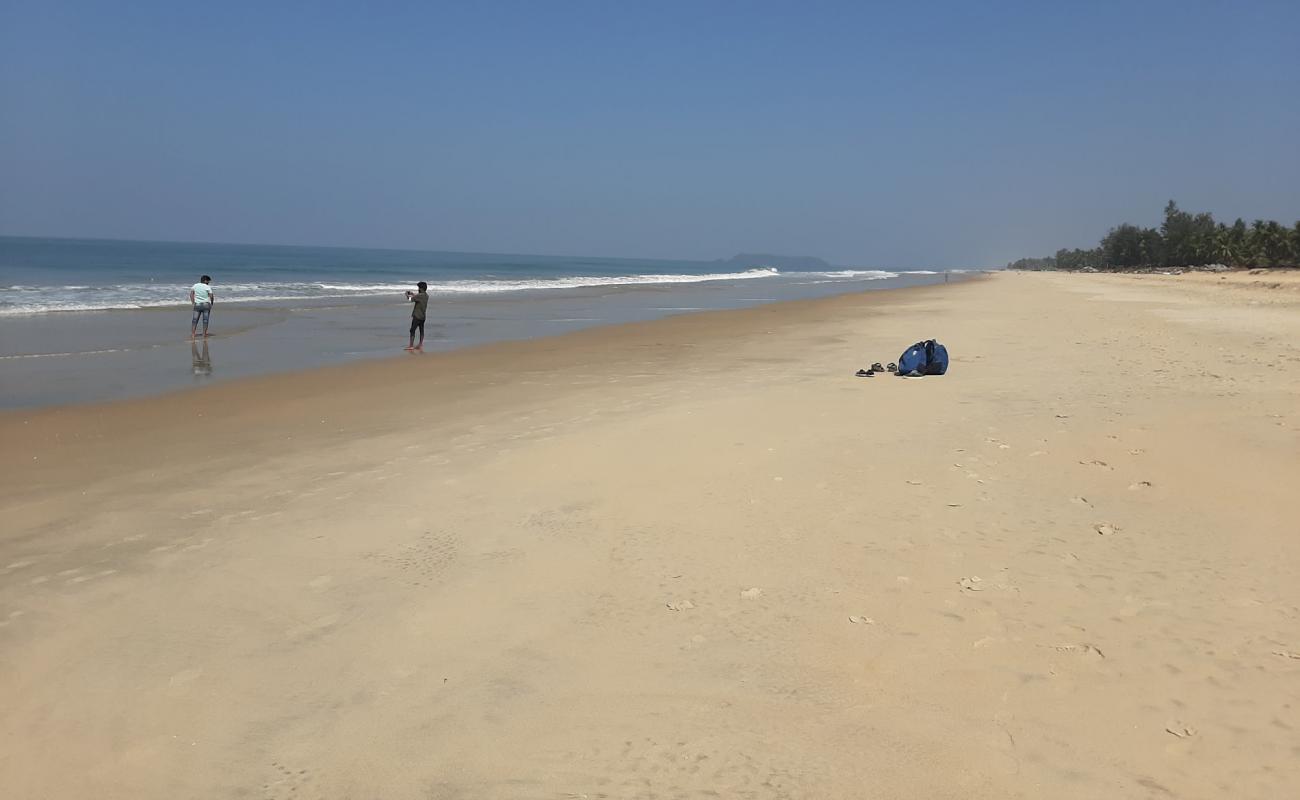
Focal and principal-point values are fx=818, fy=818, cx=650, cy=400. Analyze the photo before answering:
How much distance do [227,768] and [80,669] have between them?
130 cm

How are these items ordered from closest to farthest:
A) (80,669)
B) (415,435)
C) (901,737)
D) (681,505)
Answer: (901,737) < (80,669) < (681,505) < (415,435)

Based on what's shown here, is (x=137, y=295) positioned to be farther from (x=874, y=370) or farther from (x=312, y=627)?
(x=312, y=627)

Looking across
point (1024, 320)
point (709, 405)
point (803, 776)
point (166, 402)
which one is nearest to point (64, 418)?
point (166, 402)

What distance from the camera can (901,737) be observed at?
3164mm

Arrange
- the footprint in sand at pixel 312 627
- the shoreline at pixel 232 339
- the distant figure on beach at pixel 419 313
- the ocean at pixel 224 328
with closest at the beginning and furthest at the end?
the footprint in sand at pixel 312 627
the shoreline at pixel 232 339
the ocean at pixel 224 328
the distant figure on beach at pixel 419 313

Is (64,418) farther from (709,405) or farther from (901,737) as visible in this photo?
(901,737)

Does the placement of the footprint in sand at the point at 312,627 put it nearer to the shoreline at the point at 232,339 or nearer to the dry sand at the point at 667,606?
the dry sand at the point at 667,606

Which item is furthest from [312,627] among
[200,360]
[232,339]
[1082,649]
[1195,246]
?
[1195,246]

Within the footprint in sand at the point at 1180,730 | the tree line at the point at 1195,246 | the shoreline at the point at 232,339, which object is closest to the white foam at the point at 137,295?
the shoreline at the point at 232,339

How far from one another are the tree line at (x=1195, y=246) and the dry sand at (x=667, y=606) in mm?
73681

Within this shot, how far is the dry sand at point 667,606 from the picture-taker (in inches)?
122

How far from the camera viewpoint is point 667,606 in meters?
4.33

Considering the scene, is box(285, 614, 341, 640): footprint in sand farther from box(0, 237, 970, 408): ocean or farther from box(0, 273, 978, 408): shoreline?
box(0, 237, 970, 408): ocean

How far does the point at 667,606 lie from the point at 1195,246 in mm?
107926
